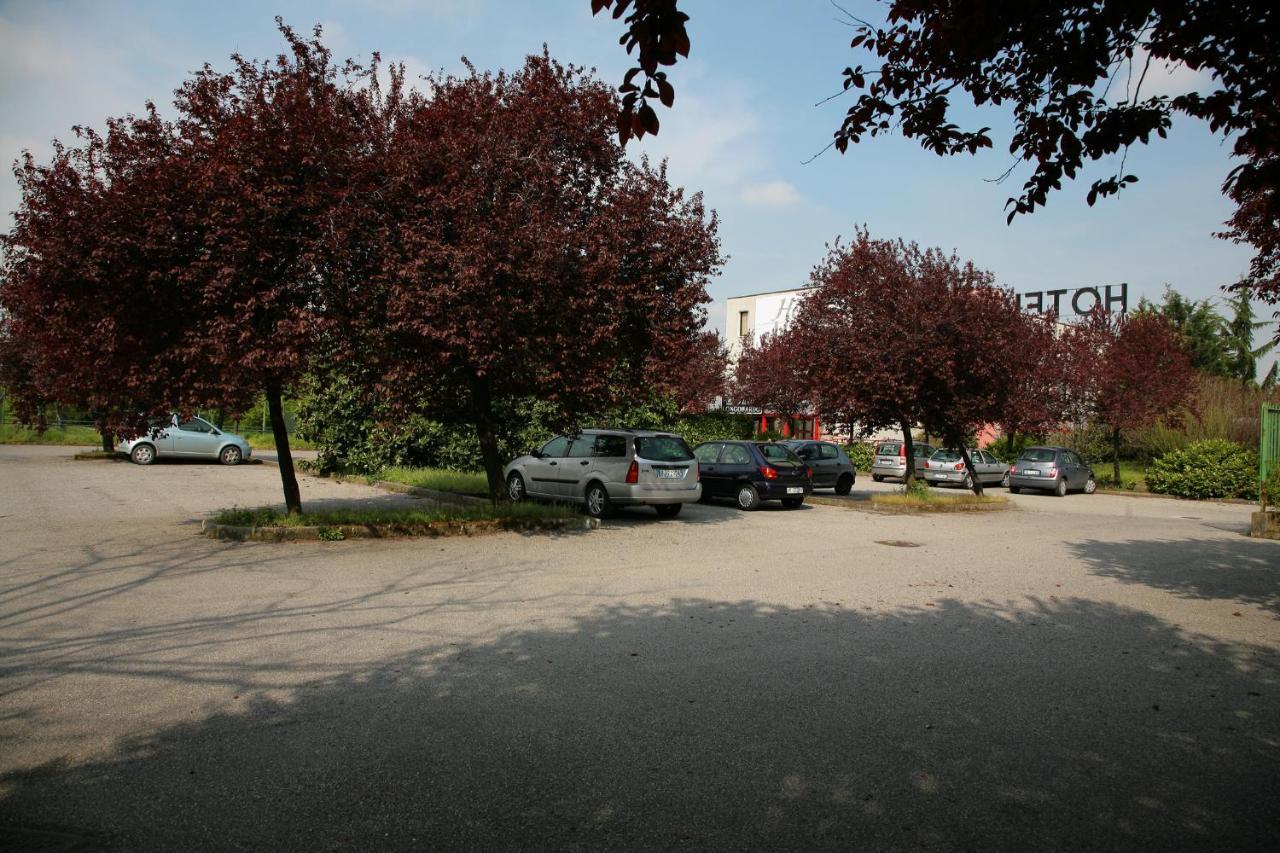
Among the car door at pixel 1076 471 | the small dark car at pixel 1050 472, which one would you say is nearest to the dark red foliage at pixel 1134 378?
the car door at pixel 1076 471

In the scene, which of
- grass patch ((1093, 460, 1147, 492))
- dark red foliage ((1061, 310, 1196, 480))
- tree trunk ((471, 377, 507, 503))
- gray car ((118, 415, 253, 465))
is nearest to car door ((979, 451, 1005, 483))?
grass patch ((1093, 460, 1147, 492))

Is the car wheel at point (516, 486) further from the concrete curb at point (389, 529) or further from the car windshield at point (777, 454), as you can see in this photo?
the car windshield at point (777, 454)

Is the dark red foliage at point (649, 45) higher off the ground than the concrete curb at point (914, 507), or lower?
higher

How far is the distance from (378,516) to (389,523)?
20.2 inches

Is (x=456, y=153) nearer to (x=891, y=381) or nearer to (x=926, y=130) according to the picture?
(x=926, y=130)

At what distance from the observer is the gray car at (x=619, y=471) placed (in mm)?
14547

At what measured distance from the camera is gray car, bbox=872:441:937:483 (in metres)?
29.8

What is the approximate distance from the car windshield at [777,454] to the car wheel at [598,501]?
4.78m

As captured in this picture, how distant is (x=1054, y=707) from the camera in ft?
16.2

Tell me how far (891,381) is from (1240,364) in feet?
162

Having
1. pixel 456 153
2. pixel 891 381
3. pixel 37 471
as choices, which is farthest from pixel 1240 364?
pixel 37 471

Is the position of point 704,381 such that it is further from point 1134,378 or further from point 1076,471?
point 1134,378

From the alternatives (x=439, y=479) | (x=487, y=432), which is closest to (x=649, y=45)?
(x=487, y=432)

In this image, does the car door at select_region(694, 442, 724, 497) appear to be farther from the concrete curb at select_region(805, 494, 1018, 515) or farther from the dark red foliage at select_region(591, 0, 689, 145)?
the dark red foliage at select_region(591, 0, 689, 145)
